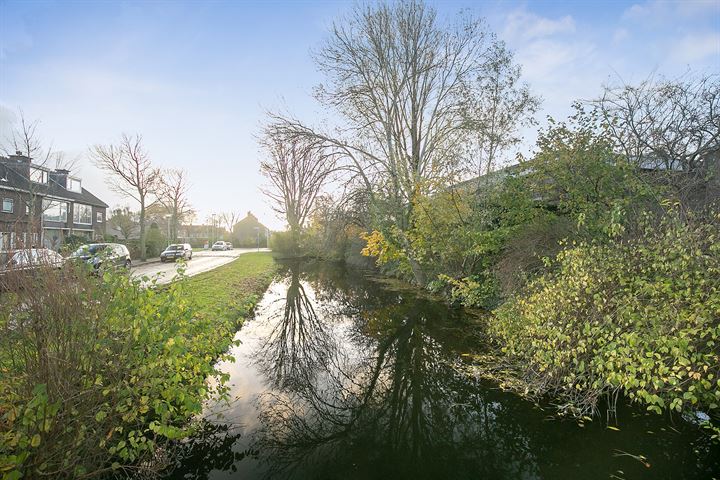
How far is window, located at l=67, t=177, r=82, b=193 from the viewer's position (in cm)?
3838

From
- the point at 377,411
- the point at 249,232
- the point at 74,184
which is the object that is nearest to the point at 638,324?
the point at 377,411

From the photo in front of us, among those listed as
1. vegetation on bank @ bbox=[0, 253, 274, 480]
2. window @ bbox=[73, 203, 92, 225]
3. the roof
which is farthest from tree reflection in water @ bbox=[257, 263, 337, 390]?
window @ bbox=[73, 203, 92, 225]

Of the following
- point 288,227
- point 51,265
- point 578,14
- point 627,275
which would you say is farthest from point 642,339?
point 288,227

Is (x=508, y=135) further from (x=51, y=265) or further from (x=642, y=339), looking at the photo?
(x=51, y=265)

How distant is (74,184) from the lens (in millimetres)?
39438

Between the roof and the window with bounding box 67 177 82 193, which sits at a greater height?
the window with bounding box 67 177 82 193

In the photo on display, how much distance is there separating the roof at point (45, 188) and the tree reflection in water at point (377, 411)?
19.6 m

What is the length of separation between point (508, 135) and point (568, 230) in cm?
646

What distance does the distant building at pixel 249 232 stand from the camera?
256 feet

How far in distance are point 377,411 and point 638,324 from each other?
3.69 metres

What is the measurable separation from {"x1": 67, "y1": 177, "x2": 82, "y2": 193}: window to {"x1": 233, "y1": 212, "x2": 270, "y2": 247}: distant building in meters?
38.4

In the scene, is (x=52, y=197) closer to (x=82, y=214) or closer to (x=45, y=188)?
(x=45, y=188)

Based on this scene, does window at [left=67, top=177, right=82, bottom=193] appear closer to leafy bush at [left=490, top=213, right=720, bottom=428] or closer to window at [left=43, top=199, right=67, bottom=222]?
window at [left=43, top=199, right=67, bottom=222]

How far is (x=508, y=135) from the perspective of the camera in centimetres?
1437
